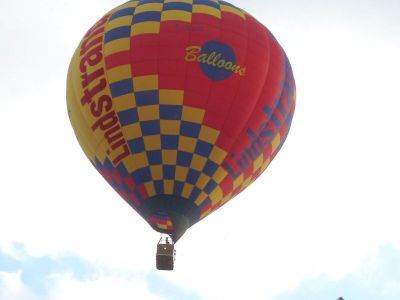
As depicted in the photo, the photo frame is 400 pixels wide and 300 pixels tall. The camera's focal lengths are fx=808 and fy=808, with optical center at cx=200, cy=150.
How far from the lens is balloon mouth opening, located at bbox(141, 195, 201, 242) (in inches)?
693

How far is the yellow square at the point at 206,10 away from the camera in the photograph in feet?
62.8

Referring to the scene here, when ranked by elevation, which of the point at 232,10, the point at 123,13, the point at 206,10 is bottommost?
the point at 206,10

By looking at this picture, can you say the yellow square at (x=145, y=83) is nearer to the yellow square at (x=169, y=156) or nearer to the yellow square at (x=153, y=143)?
the yellow square at (x=153, y=143)

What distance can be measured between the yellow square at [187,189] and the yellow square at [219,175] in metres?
0.57

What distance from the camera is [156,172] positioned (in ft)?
58.0

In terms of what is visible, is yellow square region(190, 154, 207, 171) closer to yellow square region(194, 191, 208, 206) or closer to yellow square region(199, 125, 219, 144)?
yellow square region(199, 125, 219, 144)

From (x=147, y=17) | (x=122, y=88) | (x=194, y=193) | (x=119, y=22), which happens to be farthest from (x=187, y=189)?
(x=119, y=22)

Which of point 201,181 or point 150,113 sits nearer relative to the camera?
point 201,181

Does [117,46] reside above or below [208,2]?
below

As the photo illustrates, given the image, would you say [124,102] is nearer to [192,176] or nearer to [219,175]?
[192,176]

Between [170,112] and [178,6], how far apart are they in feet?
9.67

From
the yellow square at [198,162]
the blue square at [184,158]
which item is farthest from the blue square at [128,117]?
the yellow square at [198,162]

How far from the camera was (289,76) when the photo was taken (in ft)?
65.8

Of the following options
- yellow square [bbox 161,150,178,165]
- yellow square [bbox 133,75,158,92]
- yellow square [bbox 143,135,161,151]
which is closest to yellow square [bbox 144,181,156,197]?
yellow square [bbox 161,150,178,165]
